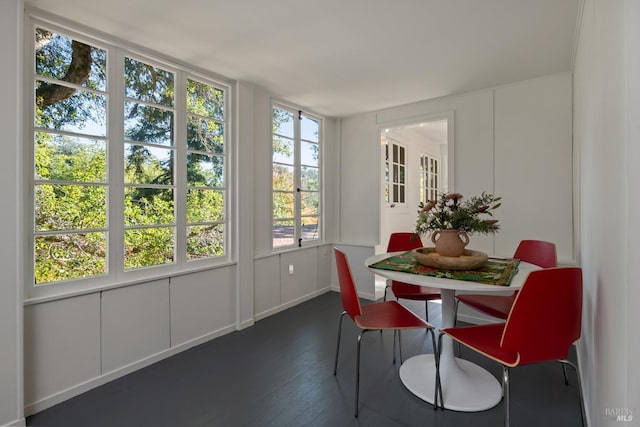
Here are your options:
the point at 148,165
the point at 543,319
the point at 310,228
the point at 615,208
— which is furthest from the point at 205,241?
the point at 615,208

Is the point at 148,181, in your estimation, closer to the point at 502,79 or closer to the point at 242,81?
the point at 242,81

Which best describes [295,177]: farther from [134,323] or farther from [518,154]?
[518,154]

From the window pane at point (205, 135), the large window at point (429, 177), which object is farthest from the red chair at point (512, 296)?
the large window at point (429, 177)

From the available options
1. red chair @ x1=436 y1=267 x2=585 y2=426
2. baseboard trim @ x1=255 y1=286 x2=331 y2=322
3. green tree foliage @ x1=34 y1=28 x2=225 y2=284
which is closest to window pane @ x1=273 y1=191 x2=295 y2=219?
green tree foliage @ x1=34 y1=28 x2=225 y2=284

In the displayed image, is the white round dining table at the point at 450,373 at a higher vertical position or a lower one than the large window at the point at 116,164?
lower

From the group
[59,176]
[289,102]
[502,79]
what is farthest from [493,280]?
[289,102]

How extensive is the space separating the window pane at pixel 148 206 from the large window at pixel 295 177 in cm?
127

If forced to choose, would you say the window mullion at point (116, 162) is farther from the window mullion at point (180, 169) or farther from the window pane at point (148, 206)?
the window mullion at point (180, 169)

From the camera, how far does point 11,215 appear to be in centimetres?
171

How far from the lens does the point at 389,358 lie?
99.9 inches

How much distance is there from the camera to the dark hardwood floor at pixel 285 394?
181 cm

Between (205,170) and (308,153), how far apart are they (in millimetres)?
1645

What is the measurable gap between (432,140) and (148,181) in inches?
221

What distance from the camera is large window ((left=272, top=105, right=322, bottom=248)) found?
149 inches
